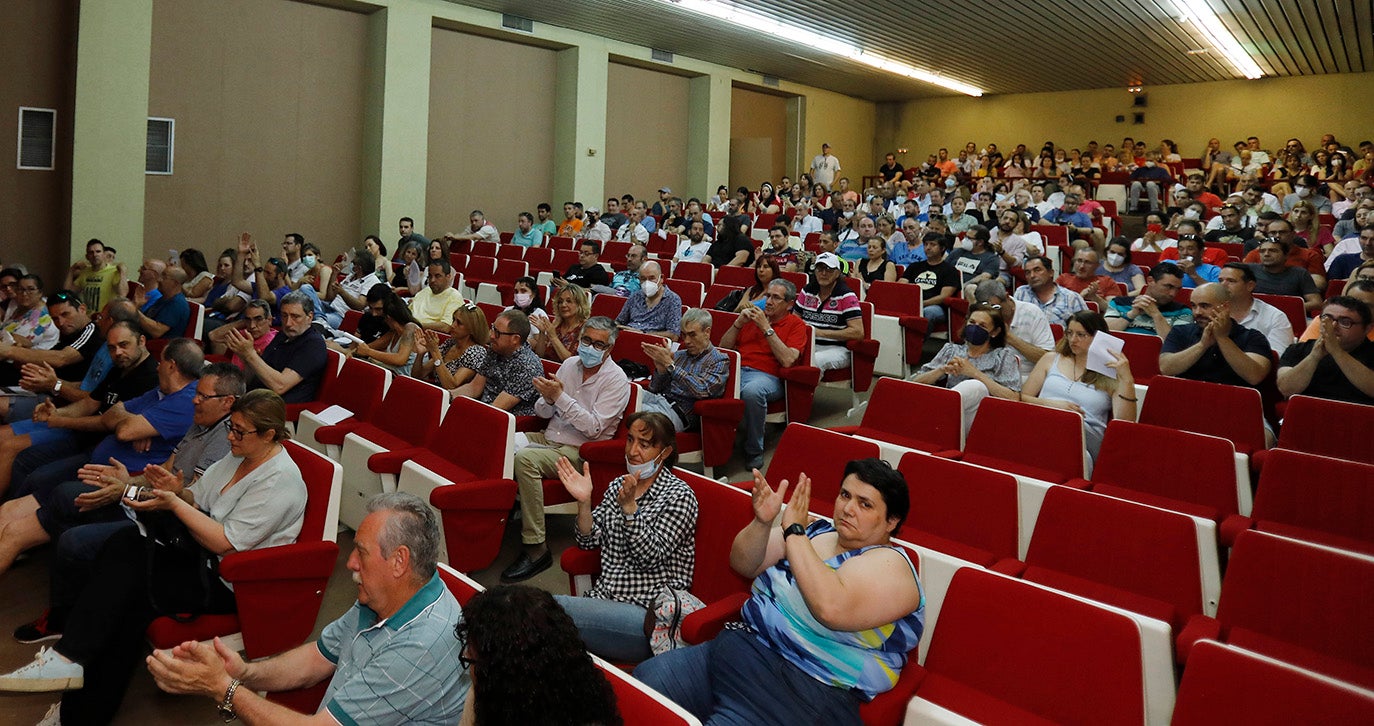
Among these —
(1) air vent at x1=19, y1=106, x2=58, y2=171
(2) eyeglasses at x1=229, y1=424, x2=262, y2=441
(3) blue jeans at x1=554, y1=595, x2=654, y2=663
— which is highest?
(1) air vent at x1=19, y1=106, x2=58, y2=171

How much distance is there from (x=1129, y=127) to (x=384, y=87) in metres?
14.2

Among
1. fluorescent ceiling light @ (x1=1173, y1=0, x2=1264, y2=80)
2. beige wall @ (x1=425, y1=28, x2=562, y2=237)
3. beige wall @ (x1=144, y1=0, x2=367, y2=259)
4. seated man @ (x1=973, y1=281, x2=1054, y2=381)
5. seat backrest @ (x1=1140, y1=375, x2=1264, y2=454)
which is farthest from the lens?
beige wall @ (x1=425, y1=28, x2=562, y2=237)

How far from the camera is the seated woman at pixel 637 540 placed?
8.32 ft

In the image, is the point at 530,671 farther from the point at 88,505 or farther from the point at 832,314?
the point at 832,314

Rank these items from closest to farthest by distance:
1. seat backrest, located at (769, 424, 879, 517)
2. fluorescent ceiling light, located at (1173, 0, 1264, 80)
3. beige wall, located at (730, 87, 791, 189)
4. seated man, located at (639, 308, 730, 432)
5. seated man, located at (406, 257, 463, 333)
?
seat backrest, located at (769, 424, 879, 517)
seated man, located at (639, 308, 730, 432)
seated man, located at (406, 257, 463, 333)
fluorescent ceiling light, located at (1173, 0, 1264, 80)
beige wall, located at (730, 87, 791, 189)

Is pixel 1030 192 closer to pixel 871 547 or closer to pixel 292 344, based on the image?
pixel 292 344

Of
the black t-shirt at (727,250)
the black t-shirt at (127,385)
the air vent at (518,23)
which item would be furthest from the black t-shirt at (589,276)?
the air vent at (518,23)

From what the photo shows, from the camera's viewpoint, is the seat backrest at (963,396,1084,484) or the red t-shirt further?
the red t-shirt

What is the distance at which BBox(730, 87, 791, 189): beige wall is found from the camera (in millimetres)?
16875

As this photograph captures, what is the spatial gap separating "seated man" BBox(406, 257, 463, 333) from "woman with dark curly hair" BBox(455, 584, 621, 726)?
203 inches

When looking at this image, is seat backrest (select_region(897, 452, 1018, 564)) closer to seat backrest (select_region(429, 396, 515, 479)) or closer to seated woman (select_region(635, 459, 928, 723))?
seated woman (select_region(635, 459, 928, 723))

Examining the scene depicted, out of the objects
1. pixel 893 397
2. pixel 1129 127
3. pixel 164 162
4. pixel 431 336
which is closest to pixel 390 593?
pixel 893 397

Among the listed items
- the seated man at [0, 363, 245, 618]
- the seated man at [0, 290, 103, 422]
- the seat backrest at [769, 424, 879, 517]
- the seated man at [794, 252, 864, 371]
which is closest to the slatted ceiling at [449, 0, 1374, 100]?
the seated man at [794, 252, 864, 371]

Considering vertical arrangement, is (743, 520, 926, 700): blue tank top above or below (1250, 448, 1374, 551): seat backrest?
below
